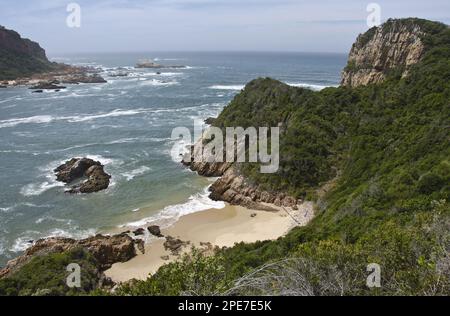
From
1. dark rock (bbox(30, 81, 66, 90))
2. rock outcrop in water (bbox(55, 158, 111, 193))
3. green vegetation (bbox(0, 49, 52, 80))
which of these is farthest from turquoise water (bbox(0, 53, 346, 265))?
green vegetation (bbox(0, 49, 52, 80))

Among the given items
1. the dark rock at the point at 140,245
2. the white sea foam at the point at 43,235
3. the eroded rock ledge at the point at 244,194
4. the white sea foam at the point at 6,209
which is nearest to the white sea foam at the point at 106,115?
the white sea foam at the point at 6,209

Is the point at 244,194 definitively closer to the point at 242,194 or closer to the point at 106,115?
the point at 242,194

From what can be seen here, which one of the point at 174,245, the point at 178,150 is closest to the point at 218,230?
the point at 174,245

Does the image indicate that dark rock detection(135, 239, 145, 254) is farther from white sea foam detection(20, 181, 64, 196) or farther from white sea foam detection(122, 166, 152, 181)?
white sea foam detection(20, 181, 64, 196)

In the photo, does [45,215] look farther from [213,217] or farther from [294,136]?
[294,136]

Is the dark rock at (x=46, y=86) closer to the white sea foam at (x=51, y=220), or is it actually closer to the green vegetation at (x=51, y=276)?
the white sea foam at (x=51, y=220)
